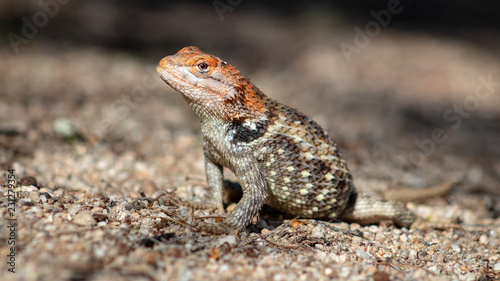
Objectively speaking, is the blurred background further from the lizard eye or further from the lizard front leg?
the lizard eye

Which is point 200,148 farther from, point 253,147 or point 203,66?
point 203,66

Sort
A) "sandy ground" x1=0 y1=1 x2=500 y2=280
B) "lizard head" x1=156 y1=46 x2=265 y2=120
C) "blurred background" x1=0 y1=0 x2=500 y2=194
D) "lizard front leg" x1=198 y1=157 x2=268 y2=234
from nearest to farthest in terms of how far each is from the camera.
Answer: "sandy ground" x1=0 y1=1 x2=500 y2=280 → "lizard front leg" x1=198 y1=157 x2=268 y2=234 → "lizard head" x1=156 y1=46 x2=265 y2=120 → "blurred background" x1=0 y1=0 x2=500 y2=194

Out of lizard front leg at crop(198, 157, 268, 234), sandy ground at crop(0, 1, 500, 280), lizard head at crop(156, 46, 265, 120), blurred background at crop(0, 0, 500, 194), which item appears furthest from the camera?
blurred background at crop(0, 0, 500, 194)

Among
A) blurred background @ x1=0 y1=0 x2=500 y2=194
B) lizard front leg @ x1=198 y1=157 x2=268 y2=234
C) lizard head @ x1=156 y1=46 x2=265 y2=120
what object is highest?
blurred background @ x1=0 y1=0 x2=500 y2=194

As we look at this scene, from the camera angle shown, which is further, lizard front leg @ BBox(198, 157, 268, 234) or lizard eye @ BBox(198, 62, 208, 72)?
lizard eye @ BBox(198, 62, 208, 72)

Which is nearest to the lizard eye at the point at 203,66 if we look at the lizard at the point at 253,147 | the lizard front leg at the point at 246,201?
the lizard at the point at 253,147

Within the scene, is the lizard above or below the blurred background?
below

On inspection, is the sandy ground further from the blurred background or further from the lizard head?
the lizard head

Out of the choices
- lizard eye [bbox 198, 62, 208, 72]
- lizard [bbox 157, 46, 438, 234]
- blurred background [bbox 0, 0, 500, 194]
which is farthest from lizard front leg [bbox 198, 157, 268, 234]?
blurred background [bbox 0, 0, 500, 194]
